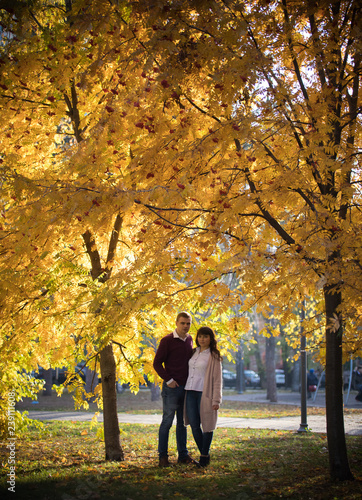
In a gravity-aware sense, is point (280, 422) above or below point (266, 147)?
below

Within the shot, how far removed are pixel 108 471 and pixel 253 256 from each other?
3.38 metres

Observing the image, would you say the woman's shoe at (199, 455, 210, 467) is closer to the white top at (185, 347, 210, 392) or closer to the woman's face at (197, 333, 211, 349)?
the white top at (185, 347, 210, 392)

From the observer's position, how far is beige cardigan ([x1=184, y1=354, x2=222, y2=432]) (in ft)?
18.2

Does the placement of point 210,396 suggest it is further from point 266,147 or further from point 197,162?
point 266,147

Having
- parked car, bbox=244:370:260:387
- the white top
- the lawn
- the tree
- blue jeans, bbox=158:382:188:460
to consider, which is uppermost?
the tree

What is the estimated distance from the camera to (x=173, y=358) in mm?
5879

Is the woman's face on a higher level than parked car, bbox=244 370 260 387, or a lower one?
higher

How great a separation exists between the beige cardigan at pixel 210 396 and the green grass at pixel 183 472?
1.88 feet

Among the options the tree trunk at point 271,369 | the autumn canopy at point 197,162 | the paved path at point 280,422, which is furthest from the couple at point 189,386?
the tree trunk at point 271,369

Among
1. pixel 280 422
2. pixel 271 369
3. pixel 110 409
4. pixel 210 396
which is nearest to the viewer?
pixel 210 396

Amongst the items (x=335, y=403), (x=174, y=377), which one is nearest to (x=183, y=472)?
(x=174, y=377)

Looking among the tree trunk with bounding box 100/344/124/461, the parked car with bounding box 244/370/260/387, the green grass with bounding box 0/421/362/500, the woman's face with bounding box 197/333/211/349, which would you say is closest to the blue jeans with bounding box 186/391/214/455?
the green grass with bounding box 0/421/362/500

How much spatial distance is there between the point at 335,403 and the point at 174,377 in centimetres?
199

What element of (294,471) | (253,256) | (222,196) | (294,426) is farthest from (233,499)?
(294,426)
